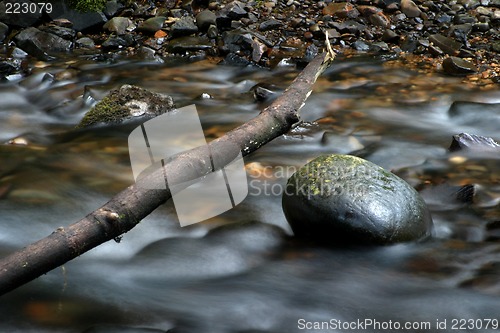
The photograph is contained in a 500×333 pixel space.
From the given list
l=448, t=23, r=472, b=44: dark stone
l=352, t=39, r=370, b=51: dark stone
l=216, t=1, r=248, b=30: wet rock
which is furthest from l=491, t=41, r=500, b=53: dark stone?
l=216, t=1, r=248, b=30: wet rock

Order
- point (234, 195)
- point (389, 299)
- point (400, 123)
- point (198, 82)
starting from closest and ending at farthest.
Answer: point (389, 299), point (234, 195), point (400, 123), point (198, 82)

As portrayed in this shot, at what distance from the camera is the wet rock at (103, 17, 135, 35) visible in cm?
859

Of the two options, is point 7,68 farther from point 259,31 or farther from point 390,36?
point 390,36

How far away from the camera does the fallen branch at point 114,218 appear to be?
7.66 ft

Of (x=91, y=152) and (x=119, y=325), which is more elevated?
(x=119, y=325)

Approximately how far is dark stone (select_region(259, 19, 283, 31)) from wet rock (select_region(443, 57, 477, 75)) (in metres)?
2.55

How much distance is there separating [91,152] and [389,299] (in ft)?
9.47

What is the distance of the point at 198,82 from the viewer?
7.11 m

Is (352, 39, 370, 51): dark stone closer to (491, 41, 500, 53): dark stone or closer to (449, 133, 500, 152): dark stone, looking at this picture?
(491, 41, 500, 53): dark stone

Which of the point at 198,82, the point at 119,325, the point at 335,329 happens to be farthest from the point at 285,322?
the point at 198,82

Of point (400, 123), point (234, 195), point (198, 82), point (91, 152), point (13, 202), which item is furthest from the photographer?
point (198, 82)

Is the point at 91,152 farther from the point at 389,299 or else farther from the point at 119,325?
the point at 389,299

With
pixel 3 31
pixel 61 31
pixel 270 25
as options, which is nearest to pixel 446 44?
pixel 270 25

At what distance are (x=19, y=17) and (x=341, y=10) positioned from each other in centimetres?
486
